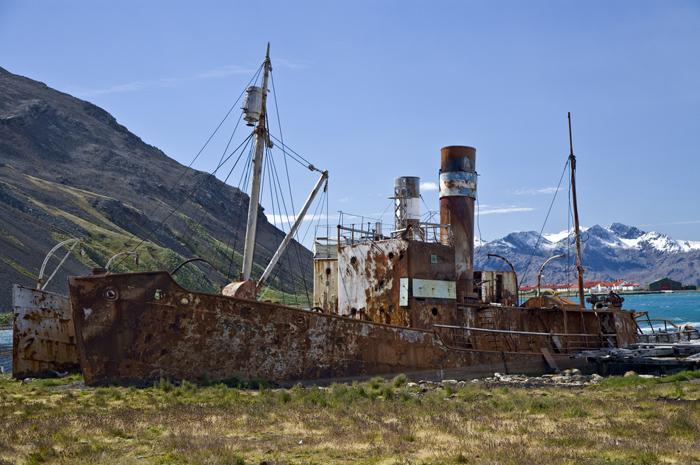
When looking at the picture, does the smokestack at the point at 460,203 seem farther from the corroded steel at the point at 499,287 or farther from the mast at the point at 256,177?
the mast at the point at 256,177

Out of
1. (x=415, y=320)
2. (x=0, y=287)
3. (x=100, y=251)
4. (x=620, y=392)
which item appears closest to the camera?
(x=620, y=392)

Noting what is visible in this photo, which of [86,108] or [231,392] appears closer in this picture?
[231,392]

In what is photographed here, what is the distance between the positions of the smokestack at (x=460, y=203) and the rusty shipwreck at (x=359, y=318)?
0.12 feet

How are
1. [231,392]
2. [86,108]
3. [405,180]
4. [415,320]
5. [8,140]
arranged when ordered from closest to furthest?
[231,392]
[415,320]
[405,180]
[8,140]
[86,108]

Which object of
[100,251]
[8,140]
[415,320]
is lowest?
[415,320]

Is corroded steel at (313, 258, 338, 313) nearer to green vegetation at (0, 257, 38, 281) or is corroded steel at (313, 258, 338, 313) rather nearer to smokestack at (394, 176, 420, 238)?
smokestack at (394, 176, 420, 238)

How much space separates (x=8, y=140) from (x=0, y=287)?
6216cm

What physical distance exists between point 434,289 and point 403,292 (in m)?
1.03

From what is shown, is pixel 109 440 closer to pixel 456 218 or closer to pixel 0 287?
pixel 456 218

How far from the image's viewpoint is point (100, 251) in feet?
277

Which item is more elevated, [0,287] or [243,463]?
[0,287]

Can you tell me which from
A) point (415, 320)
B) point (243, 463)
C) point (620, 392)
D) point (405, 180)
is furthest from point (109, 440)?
point (405, 180)

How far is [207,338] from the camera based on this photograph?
16.8 metres

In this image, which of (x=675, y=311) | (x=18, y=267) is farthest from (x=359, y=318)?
(x=675, y=311)
